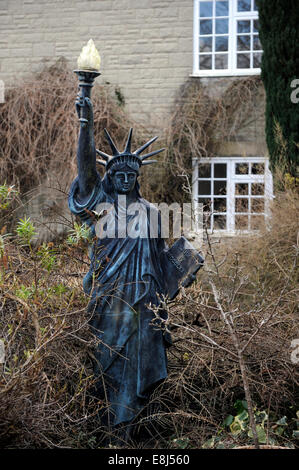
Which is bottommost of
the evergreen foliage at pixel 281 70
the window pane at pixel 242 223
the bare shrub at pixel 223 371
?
the bare shrub at pixel 223 371

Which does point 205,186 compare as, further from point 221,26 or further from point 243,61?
point 221,26

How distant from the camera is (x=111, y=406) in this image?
14.6ft

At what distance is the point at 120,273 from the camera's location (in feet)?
14.6

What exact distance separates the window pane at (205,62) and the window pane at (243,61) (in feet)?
1.65

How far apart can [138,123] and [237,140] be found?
171cm

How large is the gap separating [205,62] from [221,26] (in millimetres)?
691

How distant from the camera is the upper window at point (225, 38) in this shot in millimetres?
11156

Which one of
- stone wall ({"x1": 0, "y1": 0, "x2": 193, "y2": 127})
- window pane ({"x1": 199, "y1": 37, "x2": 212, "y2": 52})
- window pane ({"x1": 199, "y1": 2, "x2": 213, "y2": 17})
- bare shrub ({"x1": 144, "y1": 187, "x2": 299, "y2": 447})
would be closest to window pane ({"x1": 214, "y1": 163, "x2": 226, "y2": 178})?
stone wall ({"x1": 0, "y1": 0, "x2": 193, "y2": 127})

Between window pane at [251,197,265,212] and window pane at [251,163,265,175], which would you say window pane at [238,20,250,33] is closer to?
window pane at [251,163,265,175]

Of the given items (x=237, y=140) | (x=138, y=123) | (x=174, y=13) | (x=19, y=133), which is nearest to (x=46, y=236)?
(x=19, y=133)

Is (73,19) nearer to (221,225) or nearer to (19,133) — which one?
(19,133)

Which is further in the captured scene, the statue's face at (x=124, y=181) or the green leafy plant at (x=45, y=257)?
the statue's face at (x=124, y=181)

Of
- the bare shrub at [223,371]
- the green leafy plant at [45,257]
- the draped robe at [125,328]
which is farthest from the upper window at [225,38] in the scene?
the green leafy plant at [45,257]

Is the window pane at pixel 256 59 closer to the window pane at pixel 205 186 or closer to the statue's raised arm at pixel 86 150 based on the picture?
the window pane at pixel 205 186
